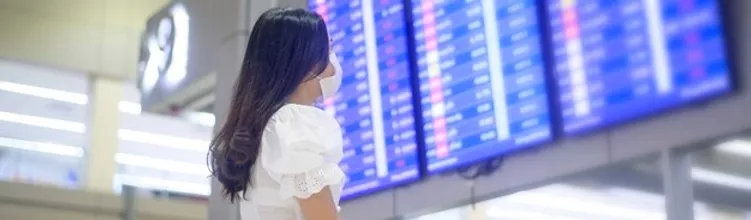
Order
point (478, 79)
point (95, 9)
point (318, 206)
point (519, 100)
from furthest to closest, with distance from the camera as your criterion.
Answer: point (95, 9) → point (478, 79) → point (519, 100) → point (318, 206)

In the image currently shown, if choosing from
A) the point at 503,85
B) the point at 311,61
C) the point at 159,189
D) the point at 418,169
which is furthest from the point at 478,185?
the point at 159,189

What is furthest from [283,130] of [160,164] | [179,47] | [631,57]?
[160,164]

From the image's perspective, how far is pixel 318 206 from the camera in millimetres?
1576

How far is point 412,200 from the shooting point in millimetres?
3346

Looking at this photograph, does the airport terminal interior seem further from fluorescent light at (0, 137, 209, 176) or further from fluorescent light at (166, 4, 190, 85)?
fluorescent light at (0, 137, 209, 176)

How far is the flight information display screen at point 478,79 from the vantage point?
2.85 m

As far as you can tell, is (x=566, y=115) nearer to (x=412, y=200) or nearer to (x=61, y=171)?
(x=412, y=200)

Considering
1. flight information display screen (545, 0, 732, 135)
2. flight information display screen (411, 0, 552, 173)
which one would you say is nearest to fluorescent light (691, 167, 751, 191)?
flight information display screen (545, 0, 732, 135)

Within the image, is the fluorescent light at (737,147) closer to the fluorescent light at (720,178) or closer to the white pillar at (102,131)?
the fluorescent light at (720,178)

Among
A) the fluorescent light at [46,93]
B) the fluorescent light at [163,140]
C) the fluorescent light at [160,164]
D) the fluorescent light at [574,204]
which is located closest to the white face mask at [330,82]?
the fluorescent light at [574,204]

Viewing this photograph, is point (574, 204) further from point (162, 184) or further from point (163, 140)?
point (163, 140)

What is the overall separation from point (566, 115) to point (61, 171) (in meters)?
5.09

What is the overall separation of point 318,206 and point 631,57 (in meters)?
1.22

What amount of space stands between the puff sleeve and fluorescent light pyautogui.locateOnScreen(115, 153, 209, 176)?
6.11 meters
